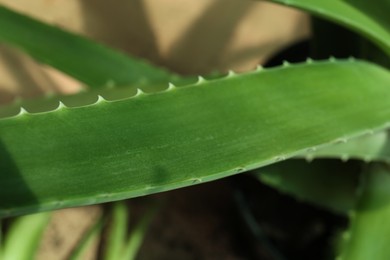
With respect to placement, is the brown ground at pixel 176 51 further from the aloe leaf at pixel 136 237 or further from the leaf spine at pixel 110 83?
the leaf spine at pixel 110 83

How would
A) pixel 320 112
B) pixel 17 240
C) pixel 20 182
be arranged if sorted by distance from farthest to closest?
pixel 17 240 < pixel 320 112 < pixel 20 182

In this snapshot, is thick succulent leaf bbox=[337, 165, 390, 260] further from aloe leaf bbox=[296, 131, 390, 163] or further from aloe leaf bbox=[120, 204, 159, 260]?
aloe leaf bbox=[120, 204, 159, 260]

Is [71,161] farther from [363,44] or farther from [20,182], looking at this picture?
[363,44]

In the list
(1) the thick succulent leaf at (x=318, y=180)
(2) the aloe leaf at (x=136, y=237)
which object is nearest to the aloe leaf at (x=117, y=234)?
(2) the aloe leaf at (x=136, y=237)

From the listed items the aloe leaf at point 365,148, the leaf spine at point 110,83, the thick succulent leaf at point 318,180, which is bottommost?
the thick succulent leaf at point 318,180

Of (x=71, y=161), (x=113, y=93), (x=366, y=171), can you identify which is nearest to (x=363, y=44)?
(x=366, y=171)

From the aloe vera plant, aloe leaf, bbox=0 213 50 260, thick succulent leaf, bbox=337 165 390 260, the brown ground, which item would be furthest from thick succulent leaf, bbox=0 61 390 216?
the brown ground

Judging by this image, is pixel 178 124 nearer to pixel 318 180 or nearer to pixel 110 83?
pixel 110 83

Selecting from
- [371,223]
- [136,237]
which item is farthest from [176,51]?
[371,223]
